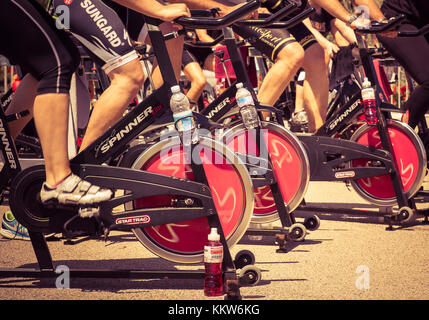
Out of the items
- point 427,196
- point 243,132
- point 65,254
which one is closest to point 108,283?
point 65,254

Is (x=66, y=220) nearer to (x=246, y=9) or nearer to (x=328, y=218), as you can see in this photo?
(x=246, y=9)

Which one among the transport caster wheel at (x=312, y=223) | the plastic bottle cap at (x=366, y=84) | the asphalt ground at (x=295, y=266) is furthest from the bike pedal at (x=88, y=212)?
the plastic bottle cap at (x=366, y=84)

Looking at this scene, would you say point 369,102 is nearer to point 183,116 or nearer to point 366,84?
point 366,84

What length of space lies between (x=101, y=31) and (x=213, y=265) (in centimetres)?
134

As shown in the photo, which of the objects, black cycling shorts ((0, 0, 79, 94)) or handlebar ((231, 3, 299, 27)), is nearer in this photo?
black cycling shorts ((0, 0, 79, 94))

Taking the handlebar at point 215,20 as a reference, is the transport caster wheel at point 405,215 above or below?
below

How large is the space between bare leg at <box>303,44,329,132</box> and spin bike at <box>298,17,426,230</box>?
0.38 metres

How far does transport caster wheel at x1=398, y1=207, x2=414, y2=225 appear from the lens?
15.3 ft

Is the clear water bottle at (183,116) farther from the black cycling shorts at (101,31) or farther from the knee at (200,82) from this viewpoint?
the knee at (200,82)

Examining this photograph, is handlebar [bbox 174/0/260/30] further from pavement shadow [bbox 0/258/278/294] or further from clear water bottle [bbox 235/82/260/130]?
pavement shadow [bbox 0/258/278/294]

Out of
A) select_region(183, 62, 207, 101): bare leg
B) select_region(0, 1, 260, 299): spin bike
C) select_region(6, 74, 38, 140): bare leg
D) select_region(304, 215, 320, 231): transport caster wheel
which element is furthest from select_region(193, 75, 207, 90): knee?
select_region(0, 1, 260, 299): spin bike

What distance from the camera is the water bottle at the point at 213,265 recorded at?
2826 mm

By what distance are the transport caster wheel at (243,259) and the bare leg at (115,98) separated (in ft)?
3.19
